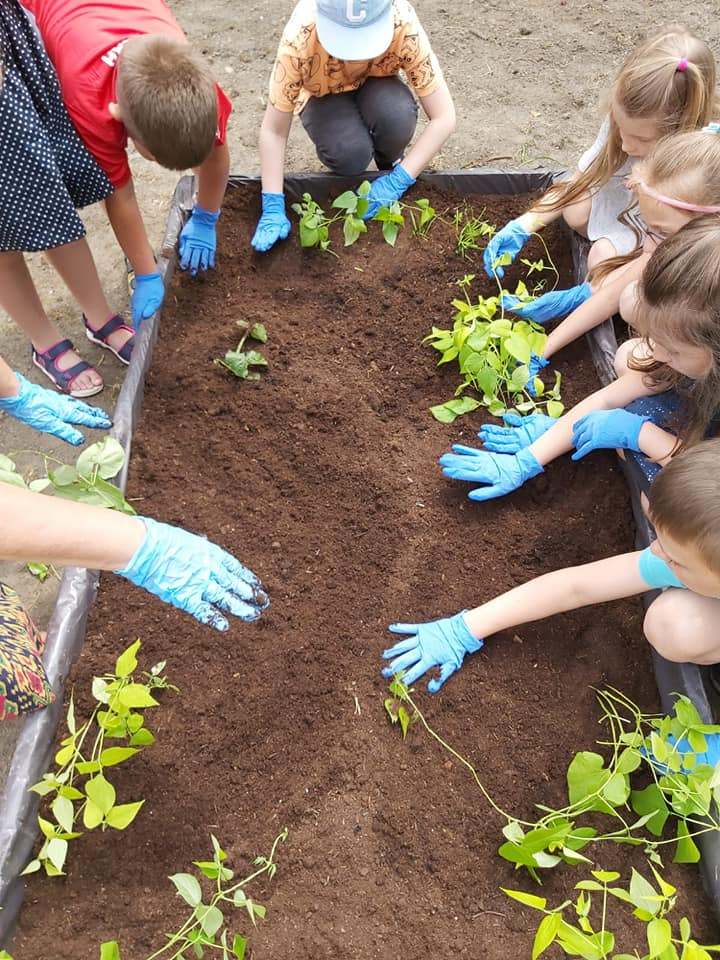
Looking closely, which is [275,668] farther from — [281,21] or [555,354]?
[281,21]

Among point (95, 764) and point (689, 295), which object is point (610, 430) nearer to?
point (689, 295)

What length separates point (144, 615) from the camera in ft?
5.61

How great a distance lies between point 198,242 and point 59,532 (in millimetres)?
1372

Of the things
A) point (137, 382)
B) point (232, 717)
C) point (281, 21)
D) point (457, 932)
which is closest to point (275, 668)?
point (232, 717)

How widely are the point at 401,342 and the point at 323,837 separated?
137 cm

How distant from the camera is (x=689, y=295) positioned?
4.77 feet

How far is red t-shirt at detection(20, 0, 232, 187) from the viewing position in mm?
1825

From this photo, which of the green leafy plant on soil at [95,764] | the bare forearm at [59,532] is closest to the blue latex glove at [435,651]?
the green leafy plant on soil at [95,764]

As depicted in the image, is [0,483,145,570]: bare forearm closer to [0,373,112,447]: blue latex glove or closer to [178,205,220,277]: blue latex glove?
[0,373,112,447]: blue latex glove

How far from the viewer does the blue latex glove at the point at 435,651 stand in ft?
5.29

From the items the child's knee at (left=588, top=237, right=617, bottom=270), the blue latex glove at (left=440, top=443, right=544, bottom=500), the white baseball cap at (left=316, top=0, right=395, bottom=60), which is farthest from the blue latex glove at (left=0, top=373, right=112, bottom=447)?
the child's knee at (left=588, top=237, right=617, bottom=270)

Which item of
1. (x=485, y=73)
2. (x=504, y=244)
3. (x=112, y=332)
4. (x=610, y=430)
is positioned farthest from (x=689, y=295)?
(x=485, y=73)

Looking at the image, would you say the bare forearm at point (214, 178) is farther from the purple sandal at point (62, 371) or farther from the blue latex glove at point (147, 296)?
the purple sandal at point (62, 371)

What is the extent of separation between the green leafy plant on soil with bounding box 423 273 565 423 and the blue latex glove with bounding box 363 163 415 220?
0.50 m
